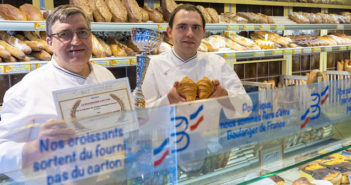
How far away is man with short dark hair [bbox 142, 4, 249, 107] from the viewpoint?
5.95 feet

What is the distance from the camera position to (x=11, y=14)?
231 cm

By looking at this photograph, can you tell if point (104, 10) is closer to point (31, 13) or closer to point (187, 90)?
point (31, 13)

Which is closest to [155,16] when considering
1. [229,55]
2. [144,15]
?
[144,15]

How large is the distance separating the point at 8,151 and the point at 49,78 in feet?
1.58

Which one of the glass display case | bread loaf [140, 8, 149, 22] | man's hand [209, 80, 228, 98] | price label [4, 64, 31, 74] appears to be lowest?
the glass display case

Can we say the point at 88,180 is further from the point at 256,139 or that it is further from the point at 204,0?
the point at 204,0

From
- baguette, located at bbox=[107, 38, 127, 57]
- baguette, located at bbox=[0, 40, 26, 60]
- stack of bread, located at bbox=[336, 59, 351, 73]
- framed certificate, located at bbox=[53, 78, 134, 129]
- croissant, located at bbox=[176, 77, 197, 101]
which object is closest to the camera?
framed certificate, located at bbox=[53, 78, 134, 129]

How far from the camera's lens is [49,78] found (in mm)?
1374

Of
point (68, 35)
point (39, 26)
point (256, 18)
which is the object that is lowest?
point (68, 35)

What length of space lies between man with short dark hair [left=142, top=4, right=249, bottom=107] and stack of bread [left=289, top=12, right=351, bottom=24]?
2643mm

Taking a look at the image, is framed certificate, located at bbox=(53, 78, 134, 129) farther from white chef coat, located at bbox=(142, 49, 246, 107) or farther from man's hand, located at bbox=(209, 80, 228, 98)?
white chef coat, located at bbox=(142, 49, 246, 107)

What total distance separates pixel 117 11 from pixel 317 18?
9.80 ft

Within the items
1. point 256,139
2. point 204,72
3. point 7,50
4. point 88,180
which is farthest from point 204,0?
Answer: point 88,180

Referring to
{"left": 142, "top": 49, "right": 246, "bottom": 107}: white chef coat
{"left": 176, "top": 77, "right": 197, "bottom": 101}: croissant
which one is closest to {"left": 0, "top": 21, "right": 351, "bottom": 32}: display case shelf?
{"left": 142, "top": 49, "right": 246, "bottom": 107}: white chef coat
